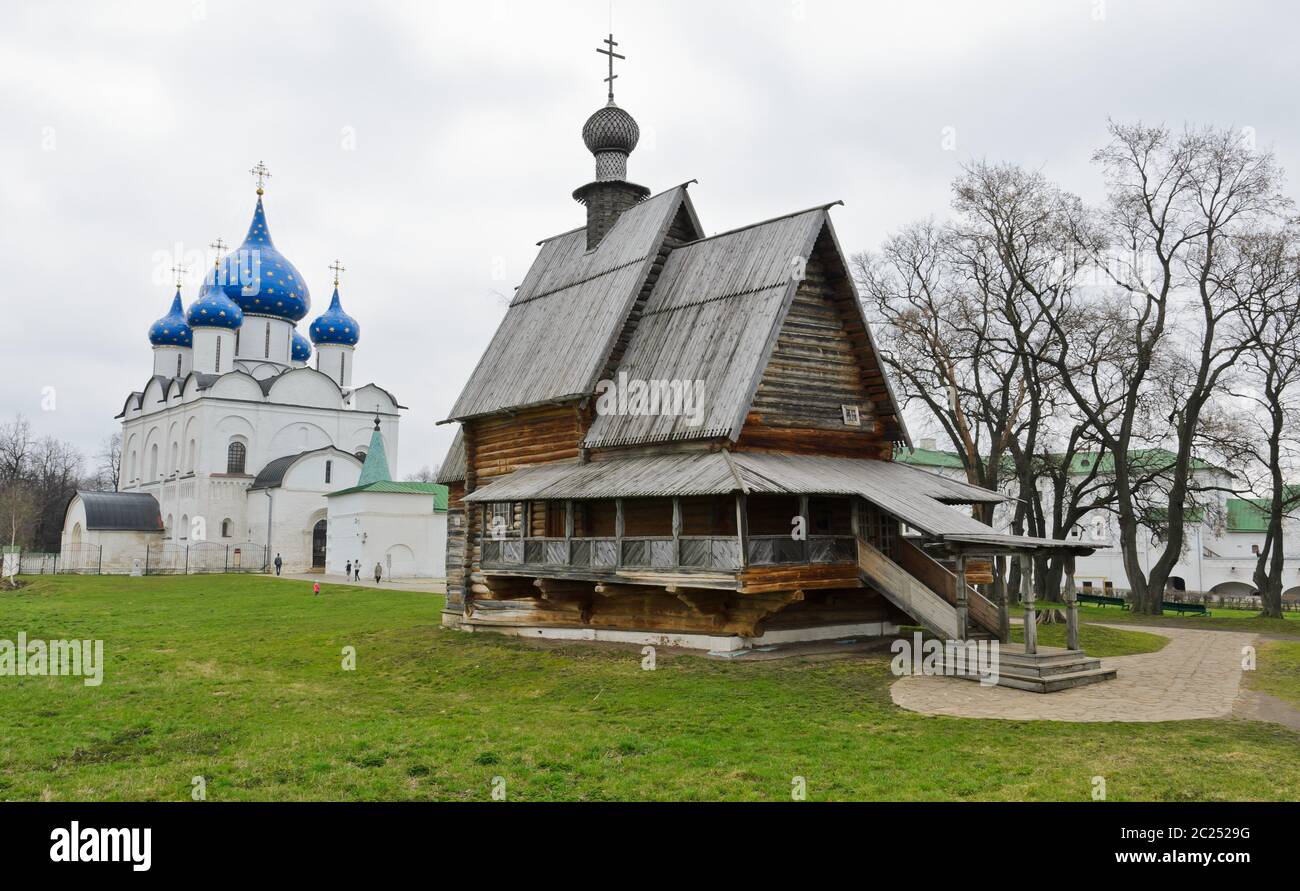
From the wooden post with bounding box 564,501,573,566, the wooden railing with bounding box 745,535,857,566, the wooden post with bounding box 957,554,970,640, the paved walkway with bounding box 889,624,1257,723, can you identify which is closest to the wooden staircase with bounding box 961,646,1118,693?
the paved walkway with bounding box 889,624,1257,723

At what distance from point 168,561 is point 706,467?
159ft

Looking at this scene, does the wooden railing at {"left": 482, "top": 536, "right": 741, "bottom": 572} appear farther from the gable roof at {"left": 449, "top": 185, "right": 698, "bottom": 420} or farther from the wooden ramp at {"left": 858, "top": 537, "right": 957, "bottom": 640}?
the gable roof at {"left": 449, "top": 185, "right": 698, "bottom": 420}

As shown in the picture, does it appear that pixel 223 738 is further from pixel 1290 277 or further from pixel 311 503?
pixel 311 503

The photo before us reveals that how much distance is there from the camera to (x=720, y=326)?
57.4 ft

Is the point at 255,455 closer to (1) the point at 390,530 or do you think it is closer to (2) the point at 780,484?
(1) the point at 390,530

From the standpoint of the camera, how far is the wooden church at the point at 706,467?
1508 centimetres

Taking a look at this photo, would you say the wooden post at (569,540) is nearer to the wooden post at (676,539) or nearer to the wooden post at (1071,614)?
the wooden post at (676,539)

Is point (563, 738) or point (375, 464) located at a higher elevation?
point (375, 464)

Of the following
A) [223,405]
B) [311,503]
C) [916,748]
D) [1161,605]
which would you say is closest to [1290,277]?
[1161,605]

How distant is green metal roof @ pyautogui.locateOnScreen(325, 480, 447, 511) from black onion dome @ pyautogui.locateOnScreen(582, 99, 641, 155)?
2721 cm

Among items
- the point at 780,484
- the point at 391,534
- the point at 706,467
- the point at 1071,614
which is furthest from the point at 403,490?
the point at 1071,614

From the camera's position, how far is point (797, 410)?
57.4ft

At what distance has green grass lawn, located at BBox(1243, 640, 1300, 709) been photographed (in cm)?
1260

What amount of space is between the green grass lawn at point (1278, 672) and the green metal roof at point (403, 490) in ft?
122
